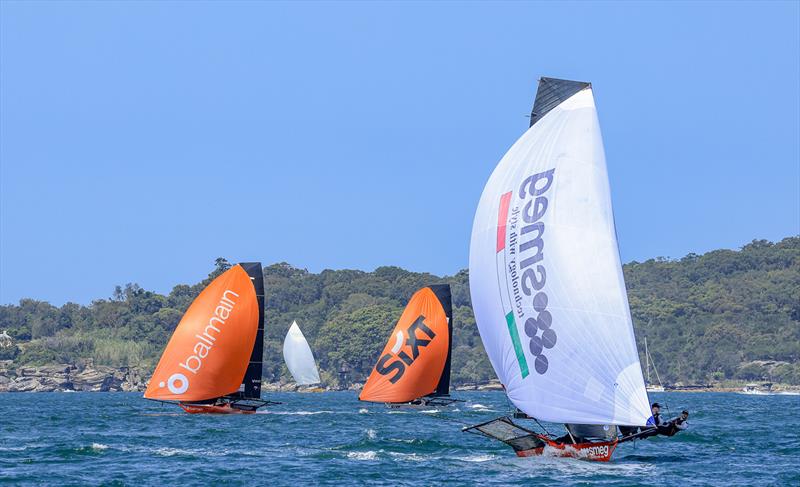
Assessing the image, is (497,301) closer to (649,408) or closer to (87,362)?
(649,408)

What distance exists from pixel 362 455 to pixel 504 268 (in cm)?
938

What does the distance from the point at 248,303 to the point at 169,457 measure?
18368mm

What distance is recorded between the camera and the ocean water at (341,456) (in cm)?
3256

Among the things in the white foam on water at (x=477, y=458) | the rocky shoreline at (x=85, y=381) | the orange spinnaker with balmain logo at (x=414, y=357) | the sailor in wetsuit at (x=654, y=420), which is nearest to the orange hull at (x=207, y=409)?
the orange spinnaker with balmain logo at (x=414, y=357)

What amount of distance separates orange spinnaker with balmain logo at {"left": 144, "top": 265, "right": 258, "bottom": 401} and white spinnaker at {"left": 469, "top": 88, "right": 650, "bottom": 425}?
24.1 metres

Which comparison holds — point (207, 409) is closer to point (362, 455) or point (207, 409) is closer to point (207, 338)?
point (207, 338)

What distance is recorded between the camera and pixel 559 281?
31.8 metres

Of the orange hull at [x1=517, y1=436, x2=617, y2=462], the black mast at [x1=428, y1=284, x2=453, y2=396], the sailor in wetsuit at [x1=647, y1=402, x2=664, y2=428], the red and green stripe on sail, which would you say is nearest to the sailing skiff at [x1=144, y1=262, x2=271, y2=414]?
the black mast at [x1=428, y1=284, x2=453, y2=396]

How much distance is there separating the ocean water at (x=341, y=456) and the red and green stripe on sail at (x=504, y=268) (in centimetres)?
272

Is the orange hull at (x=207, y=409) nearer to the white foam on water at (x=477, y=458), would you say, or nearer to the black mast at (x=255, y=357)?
the black mast at (x=255, y=357)

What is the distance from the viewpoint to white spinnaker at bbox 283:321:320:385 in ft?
396

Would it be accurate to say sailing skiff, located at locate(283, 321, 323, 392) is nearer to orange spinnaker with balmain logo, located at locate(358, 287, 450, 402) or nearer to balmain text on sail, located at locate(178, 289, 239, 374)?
orange spinnaker with balmain logo, located at locate(358, 287, 450, 402)

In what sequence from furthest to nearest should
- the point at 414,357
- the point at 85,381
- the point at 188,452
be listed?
the point at 85,381, the point at 414,357, the point at 188,452

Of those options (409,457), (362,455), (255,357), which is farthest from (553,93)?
(255,357)
